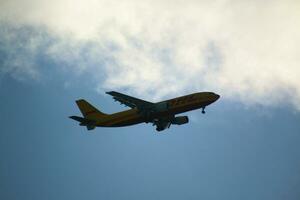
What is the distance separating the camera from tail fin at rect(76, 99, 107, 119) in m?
108

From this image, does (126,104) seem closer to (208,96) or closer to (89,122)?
(89,122)

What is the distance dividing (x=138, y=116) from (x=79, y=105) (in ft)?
77.0

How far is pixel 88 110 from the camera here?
4390 inches

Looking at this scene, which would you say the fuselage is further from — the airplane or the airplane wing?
the airplane wing

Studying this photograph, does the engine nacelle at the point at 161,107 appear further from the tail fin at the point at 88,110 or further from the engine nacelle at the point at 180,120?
the tail fin at the point at 88,110

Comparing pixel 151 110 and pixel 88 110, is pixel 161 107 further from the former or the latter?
pixel 88 110

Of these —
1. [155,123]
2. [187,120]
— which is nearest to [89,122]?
[155,123]

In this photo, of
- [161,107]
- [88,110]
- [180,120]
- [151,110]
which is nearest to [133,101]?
[151,110]

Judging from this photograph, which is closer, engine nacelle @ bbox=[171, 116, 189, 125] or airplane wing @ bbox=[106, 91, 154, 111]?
airplane wing @ bbox=[106, 91, 154, 111]

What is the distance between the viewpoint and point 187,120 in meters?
106

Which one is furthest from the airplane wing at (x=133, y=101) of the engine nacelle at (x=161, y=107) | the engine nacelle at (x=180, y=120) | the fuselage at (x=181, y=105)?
the engine nacelle at (x=180, y=120)

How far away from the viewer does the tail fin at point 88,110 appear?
108m

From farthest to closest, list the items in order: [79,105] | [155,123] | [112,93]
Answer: [79,105], [155,123], [112,93]

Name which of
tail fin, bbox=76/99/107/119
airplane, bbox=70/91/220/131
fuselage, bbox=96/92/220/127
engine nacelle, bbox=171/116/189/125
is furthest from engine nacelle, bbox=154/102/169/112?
tail fin, bbox=76/99/107/119
